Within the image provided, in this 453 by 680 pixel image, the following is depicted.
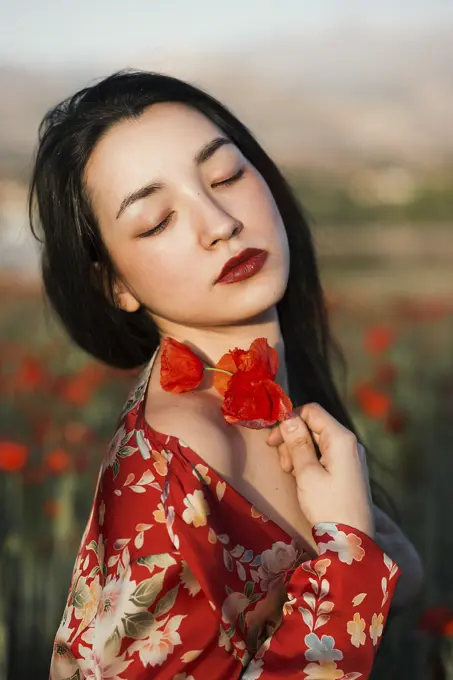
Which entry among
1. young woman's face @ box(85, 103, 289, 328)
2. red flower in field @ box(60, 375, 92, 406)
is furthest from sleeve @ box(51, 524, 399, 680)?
red flower in field @ box(60, 375, 92, 406)

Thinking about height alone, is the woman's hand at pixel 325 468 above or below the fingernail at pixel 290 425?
below

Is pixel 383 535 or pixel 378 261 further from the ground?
pixel 383 535

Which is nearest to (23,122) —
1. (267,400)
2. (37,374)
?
(37,374)

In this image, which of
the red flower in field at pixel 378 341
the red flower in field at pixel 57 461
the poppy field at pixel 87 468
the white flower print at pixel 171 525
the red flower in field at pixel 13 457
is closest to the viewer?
the white flower print at pixel 171 525

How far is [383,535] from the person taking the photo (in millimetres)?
1804

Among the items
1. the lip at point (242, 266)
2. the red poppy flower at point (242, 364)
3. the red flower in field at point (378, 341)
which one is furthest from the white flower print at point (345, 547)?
the red flower in field at point (378, 341)

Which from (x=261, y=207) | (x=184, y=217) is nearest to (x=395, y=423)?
(x=261, y=207)

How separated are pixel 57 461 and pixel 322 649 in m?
1.22

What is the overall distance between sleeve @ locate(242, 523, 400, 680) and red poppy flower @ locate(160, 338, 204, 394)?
0.97ft

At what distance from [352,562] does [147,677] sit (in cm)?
30

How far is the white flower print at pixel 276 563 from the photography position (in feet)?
4.61

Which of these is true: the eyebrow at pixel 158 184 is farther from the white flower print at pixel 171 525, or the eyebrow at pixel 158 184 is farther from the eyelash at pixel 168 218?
the white flower print at pixel 171 525

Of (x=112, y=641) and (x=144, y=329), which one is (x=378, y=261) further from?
(x=112, y=641)

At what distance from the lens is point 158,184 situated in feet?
4.84
